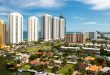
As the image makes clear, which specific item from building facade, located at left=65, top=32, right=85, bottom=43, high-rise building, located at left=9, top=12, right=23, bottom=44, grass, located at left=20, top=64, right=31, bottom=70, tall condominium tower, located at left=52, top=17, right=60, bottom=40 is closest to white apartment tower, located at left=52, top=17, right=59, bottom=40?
tall condominium tower, located at left=52, top=17, right=60, bottom=40

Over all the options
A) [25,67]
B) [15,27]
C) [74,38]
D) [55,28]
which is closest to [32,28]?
[55,28]

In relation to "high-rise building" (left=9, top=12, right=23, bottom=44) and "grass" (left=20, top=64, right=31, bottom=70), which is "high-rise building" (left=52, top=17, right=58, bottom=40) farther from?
"grass" (left=20, top=64, right=31, bottom=70)

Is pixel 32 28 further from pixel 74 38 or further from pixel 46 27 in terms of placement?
pixel 74 38

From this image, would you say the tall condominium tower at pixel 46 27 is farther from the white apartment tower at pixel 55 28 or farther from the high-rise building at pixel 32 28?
the high-rise building at pixel 32 28

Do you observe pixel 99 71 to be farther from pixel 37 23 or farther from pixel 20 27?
pixel 37 23

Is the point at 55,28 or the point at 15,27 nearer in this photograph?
the point at 15,27

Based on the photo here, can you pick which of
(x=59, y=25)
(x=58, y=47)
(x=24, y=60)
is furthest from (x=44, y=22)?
(x=24, y=60)
